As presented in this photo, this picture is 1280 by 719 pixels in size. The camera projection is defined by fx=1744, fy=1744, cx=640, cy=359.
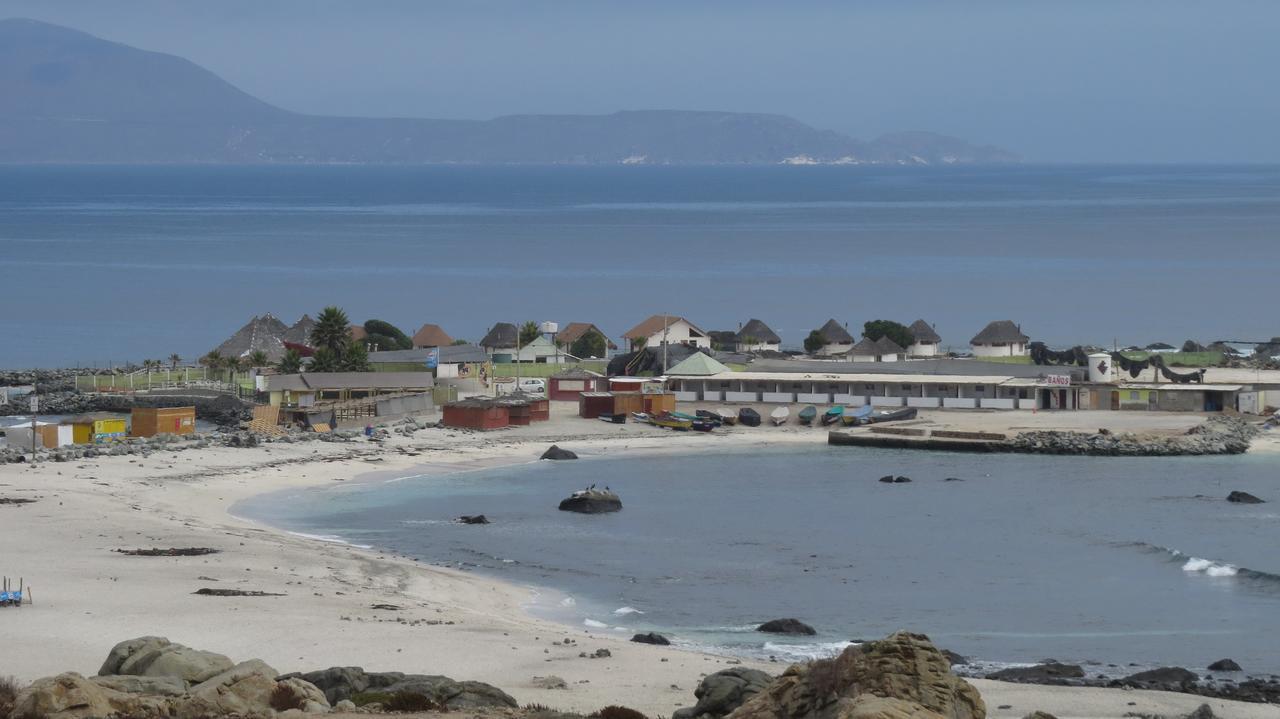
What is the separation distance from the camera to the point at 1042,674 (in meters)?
27.6

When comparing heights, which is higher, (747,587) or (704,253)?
(704,253)

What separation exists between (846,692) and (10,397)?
60903mm

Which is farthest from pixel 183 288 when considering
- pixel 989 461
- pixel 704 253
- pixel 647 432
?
pixel 989 461

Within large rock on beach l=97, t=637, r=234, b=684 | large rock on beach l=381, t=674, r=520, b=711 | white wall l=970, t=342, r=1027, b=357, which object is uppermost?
white wall l=970, t=342, r=1027, b=357

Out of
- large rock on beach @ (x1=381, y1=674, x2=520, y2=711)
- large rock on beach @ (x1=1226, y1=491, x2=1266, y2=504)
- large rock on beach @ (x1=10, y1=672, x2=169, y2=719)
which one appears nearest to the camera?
large rock on beach @ (x1=10, y1=672, x2=169, y2=719)

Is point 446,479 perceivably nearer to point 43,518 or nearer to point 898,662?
point 43,518

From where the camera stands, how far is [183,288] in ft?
494

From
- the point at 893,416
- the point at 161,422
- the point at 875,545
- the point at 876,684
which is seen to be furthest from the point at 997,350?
the point at 876,684

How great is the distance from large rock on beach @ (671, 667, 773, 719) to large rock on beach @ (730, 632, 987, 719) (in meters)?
3.22

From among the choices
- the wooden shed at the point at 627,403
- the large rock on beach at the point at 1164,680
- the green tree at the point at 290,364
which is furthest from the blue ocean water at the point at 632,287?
the large rock on beach at the point at 1164,680

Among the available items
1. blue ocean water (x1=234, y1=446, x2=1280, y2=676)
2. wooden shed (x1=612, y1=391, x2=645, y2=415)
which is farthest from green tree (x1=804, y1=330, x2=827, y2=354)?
blue ocean water (x1=234, y1=446, x2=1280, y2=676)

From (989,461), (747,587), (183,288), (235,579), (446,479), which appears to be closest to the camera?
(235,579)

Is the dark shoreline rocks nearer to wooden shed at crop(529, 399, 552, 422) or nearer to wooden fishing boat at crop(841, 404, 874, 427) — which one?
wooden shed at crop(529, 399, 552, 422)

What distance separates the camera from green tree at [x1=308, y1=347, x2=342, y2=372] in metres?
67.5
